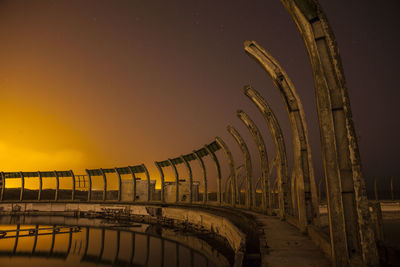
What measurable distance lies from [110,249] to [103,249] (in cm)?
28

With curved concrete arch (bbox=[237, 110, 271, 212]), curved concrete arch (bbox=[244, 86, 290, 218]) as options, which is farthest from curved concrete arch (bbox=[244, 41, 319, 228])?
curved concrete arch (bbox=[237, 110, 271, 212])

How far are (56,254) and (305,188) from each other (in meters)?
9.13

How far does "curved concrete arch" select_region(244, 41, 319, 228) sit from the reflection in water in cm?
299

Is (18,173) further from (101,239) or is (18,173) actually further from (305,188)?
(305,188)

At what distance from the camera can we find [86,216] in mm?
24359

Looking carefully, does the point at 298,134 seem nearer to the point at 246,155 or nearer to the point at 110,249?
the point at 246,155

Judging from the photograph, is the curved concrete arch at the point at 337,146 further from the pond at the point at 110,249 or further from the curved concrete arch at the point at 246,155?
the curved concrete arch at the point at 246,155

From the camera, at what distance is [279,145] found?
33.8 ft

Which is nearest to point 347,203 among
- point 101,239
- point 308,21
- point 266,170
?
point 308,21

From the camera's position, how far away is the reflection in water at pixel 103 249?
28.6 ft

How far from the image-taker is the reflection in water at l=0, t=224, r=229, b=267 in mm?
8711

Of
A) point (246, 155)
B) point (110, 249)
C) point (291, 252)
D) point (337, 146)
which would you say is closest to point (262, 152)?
point (246, 155)

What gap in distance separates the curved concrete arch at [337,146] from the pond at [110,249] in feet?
17.4

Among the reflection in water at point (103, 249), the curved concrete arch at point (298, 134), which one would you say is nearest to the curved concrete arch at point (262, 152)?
the reflection in water at point (103, 249)
